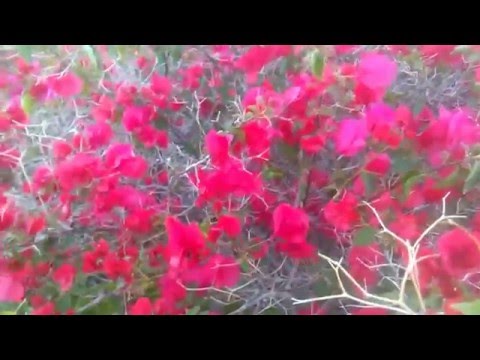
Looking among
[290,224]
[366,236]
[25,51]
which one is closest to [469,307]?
[366,236]

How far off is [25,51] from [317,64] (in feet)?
2.34

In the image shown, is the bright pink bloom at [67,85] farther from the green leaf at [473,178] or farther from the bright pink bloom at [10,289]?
the green leaf at [473,178]

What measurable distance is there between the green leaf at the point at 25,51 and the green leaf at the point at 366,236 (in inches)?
35.6

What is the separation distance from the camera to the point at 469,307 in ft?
4.29

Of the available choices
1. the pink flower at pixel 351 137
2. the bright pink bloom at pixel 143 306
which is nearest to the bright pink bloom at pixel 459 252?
the pink flower at pixel 351 137

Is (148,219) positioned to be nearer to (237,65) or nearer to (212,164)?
(212,164)

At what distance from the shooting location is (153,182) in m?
1.37

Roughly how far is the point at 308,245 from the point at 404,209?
24cm

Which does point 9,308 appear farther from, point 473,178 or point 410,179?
point 473,178

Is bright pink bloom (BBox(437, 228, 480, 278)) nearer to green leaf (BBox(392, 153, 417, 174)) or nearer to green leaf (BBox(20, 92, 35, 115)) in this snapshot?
green leaf (BBox(392, 153, 417, 174))

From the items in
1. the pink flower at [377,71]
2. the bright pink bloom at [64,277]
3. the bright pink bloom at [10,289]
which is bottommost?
the bright pink bloom at [10,289]

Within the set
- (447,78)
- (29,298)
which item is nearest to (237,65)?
(447,78)

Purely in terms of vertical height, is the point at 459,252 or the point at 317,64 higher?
the point at 317,64

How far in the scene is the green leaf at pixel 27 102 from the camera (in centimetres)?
139
